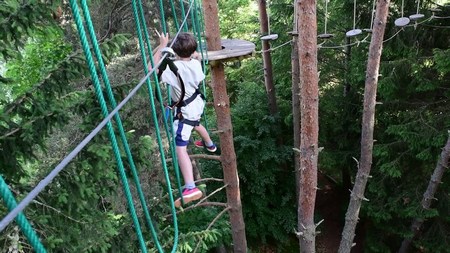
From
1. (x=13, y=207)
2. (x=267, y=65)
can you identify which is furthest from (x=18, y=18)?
(x=267, y=65)

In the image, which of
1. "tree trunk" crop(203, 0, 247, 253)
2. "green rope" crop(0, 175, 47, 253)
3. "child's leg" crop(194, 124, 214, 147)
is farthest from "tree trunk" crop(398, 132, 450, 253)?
"green rope" crop(0, 175, 47, 253)

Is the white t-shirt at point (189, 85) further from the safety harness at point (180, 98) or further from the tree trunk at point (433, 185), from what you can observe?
the tree trunk at point (433, 185)

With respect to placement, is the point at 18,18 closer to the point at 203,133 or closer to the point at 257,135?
the point at 203,133

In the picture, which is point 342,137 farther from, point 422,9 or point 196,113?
point 196,113

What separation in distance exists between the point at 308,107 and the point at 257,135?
4.46 m

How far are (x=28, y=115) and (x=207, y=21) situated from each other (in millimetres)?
2387

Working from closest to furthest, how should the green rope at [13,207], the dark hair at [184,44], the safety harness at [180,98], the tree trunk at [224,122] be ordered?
the green rope at [13,207] → the safety harness at [180,98] → the dark hair at [184,44] → the tree trunk at [224,122]

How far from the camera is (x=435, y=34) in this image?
7.05 m

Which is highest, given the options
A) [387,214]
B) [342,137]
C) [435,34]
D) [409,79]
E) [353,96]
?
[435,34]

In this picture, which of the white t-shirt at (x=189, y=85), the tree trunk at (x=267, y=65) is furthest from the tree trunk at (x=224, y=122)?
the tree trunk at (x=267, y=65)

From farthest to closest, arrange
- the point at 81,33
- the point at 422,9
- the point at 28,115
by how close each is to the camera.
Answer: the point at 422,9, the point at 28,115, the point at 81,33

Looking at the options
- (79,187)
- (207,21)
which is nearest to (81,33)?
(79,187)

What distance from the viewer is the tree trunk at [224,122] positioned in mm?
4340

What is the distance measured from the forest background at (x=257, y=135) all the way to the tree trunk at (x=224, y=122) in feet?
1.17
